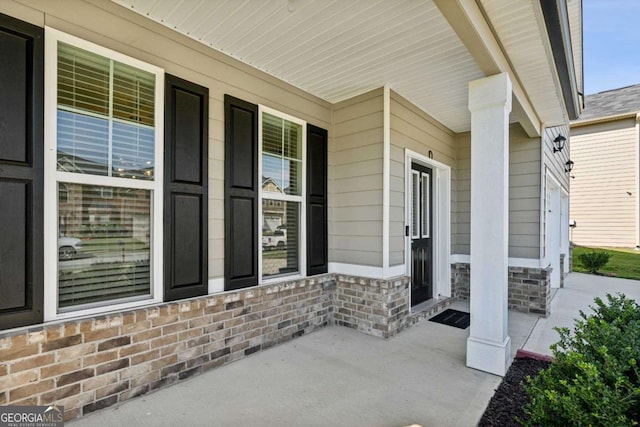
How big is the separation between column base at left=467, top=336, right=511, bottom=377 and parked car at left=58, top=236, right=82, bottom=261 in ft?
11.3

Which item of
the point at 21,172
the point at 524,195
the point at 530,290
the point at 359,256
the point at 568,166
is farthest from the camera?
the point at 568,166

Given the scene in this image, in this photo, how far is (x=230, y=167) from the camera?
305 cm

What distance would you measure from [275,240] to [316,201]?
2.53 ft

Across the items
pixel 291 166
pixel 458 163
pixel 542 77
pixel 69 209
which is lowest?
pixel 69 209

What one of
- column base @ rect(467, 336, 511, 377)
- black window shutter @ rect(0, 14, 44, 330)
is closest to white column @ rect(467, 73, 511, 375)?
column base @ rect(467, 336, 511, 377)

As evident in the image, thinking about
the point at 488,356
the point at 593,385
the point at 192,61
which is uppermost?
the point at 192,61

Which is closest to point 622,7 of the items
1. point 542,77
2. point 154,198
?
point 542,77

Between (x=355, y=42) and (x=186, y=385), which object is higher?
(x=355, y=42)

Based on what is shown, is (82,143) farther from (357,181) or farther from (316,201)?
(357,181)

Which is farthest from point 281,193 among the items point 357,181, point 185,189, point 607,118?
point 607,118

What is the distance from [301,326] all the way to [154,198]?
221 centimetres

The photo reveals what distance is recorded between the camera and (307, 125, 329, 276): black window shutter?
3.88m

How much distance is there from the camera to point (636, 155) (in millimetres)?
10602

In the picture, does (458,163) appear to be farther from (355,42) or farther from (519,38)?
(355,42)
